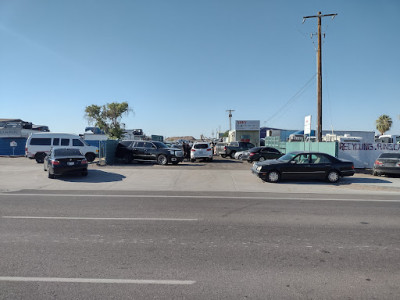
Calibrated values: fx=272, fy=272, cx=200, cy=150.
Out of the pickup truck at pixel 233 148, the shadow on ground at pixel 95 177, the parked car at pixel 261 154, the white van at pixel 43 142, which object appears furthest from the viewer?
the pickup truck at pixel 233 148

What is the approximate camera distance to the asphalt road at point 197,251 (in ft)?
10.9

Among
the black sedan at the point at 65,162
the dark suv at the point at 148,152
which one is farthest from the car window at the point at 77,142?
the black sedan at the point at 65,162

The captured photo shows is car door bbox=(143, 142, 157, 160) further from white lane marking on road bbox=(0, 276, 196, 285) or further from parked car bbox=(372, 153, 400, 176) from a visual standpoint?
white lane marking on road bbox=(0, 276, 196, 285)

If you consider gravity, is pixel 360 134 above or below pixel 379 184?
above

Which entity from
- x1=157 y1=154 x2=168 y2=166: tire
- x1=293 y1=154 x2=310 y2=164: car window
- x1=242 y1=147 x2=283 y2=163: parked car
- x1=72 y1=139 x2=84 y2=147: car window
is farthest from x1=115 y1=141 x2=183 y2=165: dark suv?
x1=293 y1=154 x2=310 y2=164: car window

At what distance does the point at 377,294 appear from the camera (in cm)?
322

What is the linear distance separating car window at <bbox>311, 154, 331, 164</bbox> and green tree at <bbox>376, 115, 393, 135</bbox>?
5240 centimetres

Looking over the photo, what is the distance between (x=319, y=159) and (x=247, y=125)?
30000mm

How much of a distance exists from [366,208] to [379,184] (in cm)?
577

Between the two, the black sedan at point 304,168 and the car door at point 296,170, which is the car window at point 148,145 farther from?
the car door at point 296,170

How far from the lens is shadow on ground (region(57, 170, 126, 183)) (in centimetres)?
1299

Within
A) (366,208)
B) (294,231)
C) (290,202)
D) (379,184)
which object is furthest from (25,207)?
(379,184)

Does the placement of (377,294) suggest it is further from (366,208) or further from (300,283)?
(366,208)

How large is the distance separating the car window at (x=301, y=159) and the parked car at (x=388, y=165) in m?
4.92
